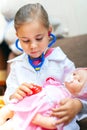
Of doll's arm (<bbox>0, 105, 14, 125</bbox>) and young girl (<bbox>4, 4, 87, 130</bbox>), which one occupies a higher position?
young girl (<bbox>4, 4, 87, 130</bbox>)

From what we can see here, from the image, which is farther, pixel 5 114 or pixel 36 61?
pixel 36 61

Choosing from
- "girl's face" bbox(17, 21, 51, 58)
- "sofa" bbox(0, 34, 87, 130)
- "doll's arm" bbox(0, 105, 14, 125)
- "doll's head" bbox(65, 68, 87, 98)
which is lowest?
"sofa" bbox(0, 34, 87, 130)

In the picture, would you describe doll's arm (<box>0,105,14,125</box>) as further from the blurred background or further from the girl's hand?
the blurred background

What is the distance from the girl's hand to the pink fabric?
4cm

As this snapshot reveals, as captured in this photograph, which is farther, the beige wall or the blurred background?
the beige wall

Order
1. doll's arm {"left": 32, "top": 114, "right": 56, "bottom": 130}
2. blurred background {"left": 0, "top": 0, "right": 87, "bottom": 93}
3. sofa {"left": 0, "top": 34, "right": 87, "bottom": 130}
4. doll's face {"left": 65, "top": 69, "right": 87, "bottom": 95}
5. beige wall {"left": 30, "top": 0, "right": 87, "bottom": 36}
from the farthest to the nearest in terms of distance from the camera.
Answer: beige wall {"left": 30, "top": 0, "right": 87, "bottom": 36} < blurred background {"left": 0, "top": 0, "right": 87, "bottom": 93} < sofa {"left": 0, "top": 34, "right": 87, "bottom": 130} < doll's face {"left": 65, "top": 69, "right": 87, "bottom": 95} < doll's arm {"left": 32, "top": 114, "right": 56, "bottom": 130}

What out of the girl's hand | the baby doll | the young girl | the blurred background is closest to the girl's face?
the young girl

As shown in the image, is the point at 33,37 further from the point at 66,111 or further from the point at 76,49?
the point at 76,49

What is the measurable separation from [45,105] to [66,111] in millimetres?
89

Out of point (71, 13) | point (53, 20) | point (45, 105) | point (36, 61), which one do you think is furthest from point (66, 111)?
point (71, 13)

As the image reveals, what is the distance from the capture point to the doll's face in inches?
52.3

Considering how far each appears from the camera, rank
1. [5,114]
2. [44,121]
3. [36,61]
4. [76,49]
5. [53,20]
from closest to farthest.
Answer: [44,121] < [5,114] < [36,61] < [76,49] < [53,20]

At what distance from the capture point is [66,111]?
1.24m

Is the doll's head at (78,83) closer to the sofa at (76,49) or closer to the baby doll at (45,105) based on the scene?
the baby doll at (45,105)
